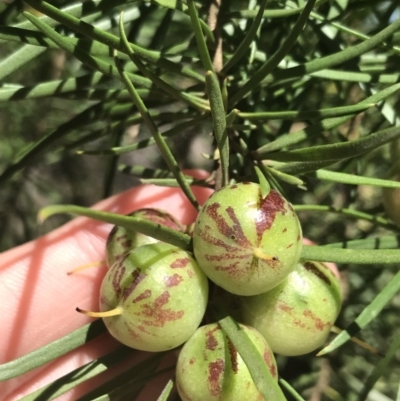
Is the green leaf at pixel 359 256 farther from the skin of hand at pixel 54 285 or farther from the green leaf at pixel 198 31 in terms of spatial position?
the skin of hand at pixel 54 285

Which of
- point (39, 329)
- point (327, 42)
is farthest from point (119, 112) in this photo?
point (39, 329)

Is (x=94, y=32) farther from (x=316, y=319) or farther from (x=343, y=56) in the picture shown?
(x=316, y=319)

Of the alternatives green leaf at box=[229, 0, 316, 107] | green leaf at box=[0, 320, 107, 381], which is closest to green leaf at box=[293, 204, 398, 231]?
green leaf at box=[229, 0, 316, 107]

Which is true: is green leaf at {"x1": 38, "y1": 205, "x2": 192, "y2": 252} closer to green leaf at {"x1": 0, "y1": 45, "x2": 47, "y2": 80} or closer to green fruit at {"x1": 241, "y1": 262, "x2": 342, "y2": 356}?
green fruit at {"x1": 241, "y1": 262, "x2": 342, "y2": 356}

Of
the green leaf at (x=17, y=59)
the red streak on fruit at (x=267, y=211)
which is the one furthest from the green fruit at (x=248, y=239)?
the green leaf at (x=17, y=59)

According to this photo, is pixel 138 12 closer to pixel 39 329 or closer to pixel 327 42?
pixel 327 42

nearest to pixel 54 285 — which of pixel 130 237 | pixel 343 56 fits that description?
pixel 130 237
